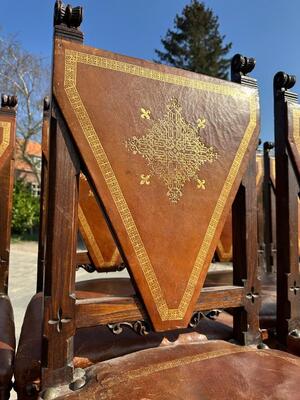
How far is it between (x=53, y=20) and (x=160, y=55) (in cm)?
1766

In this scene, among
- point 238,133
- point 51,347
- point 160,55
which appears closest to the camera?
point 51,347

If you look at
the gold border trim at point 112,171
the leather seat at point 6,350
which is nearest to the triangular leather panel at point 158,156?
the gold border trim at point 112,171

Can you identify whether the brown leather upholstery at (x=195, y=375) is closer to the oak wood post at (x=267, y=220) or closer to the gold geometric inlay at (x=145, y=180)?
the gold geometric inlay at (x=145, y=180)

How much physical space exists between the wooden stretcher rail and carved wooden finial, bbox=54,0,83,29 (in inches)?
32.3

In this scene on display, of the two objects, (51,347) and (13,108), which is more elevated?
(13,108)

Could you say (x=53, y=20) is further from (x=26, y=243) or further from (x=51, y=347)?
(x=26, y=243)

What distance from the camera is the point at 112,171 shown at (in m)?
1.04

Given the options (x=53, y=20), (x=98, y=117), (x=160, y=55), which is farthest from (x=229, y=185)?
(x=160, y=55)

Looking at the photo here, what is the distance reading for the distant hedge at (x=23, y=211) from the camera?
12039 millimetres

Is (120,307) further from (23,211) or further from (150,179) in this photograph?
(23,211)

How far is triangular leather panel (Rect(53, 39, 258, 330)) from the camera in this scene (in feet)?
3.31

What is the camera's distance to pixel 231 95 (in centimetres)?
127

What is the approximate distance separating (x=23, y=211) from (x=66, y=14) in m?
12.0

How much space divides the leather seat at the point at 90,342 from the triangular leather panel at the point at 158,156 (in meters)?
0.15
